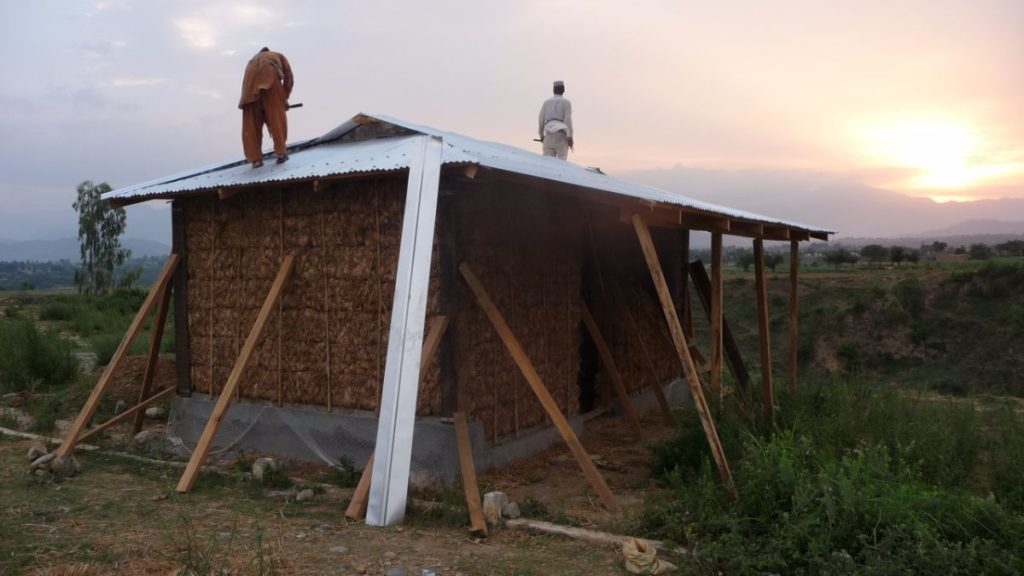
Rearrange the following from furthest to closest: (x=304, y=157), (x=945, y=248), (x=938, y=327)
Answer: (x=945, y=248), (x=938, y=327), (x=304, y=157)

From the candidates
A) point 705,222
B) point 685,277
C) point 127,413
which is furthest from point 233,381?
point 685,277

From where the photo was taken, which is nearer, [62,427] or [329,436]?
[329,436]

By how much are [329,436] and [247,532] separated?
211cm

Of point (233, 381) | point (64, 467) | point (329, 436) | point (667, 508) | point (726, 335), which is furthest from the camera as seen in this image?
point (726, 335)

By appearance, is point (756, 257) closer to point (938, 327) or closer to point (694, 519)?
point (694, 519)

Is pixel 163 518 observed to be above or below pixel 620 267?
below

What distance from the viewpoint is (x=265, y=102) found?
8.20 meters

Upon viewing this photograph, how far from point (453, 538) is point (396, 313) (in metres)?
1.66

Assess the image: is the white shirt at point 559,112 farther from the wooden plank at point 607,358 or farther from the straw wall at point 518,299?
the wooden plank at point 607,358

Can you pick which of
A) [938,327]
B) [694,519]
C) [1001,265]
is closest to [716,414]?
[694,519]

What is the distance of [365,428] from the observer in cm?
741

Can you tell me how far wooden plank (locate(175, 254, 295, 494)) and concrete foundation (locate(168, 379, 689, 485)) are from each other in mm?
833

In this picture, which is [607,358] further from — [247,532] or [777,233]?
[247,532]

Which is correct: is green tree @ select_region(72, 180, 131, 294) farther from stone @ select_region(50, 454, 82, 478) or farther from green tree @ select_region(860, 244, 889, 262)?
green tree @ select_region(860, 244, 889, 262)
